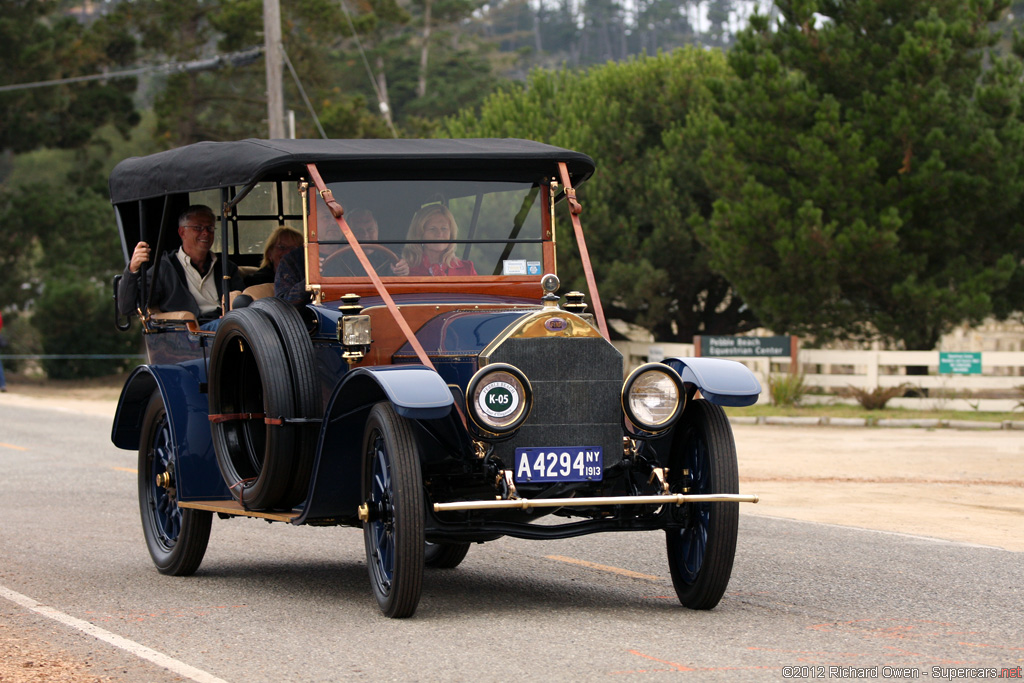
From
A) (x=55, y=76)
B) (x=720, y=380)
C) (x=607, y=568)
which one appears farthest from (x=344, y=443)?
(x=55, y=76)

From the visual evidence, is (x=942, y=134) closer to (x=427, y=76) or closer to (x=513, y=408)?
(x=513, y=408)

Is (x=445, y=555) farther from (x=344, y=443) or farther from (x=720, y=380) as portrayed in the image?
(x=720, y=380)

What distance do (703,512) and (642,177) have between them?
76.4ft

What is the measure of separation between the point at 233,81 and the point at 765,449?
3350 centimetres

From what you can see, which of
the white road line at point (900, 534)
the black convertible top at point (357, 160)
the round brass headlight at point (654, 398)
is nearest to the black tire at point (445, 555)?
the round brass headlight at point (654, 398)

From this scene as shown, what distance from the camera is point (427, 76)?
66.2 m

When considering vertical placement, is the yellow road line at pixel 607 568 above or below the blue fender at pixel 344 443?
below

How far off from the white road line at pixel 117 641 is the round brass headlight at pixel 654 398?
7.89 ft

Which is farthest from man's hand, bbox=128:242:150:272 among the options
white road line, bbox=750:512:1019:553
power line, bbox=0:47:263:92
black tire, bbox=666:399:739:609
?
power line, bbox=0:47:263:92

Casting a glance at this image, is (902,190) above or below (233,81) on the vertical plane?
below

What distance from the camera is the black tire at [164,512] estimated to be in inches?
328

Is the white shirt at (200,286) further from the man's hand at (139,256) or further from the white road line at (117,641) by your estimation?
the white road line at (117,641)

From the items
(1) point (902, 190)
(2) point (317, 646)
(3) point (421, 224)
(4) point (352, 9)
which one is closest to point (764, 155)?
(1) point (902, 190)

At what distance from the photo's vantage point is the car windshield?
768 cm
